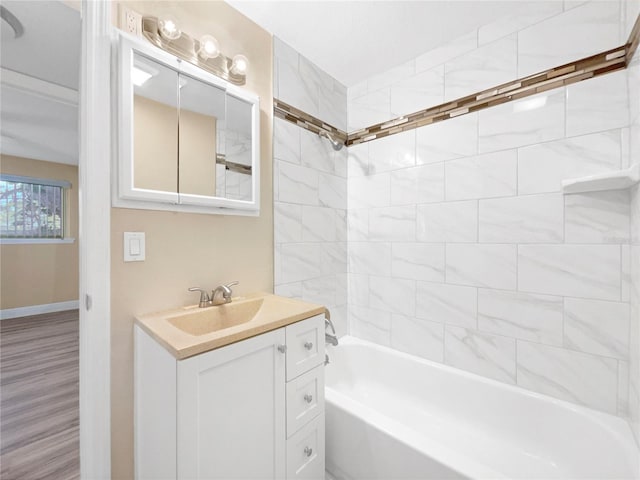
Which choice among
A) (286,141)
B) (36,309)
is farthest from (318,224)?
(36,309)

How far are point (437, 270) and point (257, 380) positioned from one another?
1.34 m

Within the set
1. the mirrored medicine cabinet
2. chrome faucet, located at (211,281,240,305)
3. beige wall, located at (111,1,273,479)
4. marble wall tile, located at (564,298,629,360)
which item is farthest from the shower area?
chrome faucet, located at (211,281,240,305)

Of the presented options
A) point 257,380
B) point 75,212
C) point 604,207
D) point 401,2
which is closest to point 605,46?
point 604,207

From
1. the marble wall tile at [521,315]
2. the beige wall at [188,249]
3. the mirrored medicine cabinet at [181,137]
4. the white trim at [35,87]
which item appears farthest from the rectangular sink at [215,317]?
the white trim at [35,87]

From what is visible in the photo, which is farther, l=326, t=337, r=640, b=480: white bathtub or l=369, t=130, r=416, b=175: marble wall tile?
l=369, t=130, r=416, b=175: marble wall tile

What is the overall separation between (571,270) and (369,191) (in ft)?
4.28

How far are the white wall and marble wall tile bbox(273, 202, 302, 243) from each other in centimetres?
62

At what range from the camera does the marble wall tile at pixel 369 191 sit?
206cm

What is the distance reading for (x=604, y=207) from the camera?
1277 millimetres

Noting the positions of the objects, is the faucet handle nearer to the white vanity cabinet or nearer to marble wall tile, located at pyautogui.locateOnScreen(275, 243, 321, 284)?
the white vanity cabinet

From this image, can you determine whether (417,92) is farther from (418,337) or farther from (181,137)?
(418,337)

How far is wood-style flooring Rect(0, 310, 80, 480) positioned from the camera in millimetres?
1397

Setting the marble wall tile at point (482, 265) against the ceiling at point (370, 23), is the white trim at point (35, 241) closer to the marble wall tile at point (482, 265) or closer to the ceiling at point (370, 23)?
the ceiling at point (370, 23)

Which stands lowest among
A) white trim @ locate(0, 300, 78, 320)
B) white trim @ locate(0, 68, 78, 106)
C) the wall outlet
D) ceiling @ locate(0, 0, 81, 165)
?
white trim @ locate(0, 300, 78, 320)
